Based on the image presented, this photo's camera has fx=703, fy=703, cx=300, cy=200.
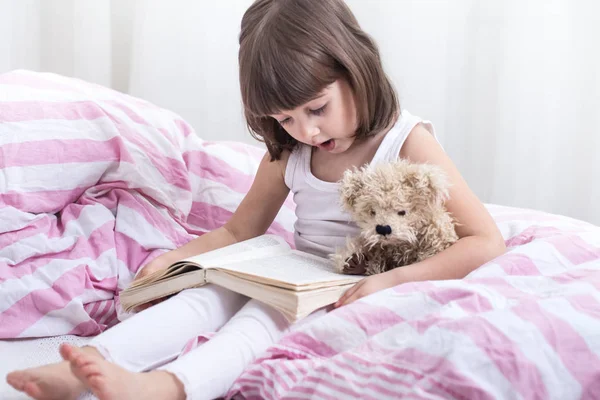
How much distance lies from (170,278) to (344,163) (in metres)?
0.35

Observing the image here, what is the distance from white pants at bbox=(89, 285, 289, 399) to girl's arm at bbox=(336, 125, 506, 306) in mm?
109

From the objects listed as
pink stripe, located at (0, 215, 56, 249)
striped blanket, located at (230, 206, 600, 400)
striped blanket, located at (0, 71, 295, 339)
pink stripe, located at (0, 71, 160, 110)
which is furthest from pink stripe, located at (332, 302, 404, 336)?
pink stripe, located at (0, 71, 160, 110)

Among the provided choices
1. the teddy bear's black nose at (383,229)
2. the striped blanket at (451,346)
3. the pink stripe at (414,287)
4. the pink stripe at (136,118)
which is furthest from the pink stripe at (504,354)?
the pink stripe at (136,118)

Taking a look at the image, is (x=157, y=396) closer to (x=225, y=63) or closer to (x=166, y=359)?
(x=166, y=359)

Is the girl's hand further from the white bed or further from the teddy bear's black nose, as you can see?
the white bed

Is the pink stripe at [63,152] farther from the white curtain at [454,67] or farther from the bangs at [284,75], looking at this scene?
the white curtain at [454,67]

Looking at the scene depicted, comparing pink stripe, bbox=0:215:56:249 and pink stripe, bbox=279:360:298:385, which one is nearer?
pink stripe, bbox=279:360:298:385

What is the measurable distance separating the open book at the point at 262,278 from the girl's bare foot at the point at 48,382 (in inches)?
8.8

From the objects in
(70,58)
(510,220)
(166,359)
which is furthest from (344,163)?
(70,58)

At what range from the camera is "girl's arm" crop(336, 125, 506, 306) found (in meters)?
0.89

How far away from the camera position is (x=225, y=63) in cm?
196

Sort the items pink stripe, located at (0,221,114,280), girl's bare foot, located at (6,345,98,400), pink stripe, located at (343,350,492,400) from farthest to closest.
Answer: pink stripe, located at (0,221,114,280) < girl's bare foot, located at (6,345,98,400) < pink stripe, located at (343,350,492,400)

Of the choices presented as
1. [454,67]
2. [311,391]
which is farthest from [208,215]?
[454,67]

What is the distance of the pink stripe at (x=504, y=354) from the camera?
0.64 metres
